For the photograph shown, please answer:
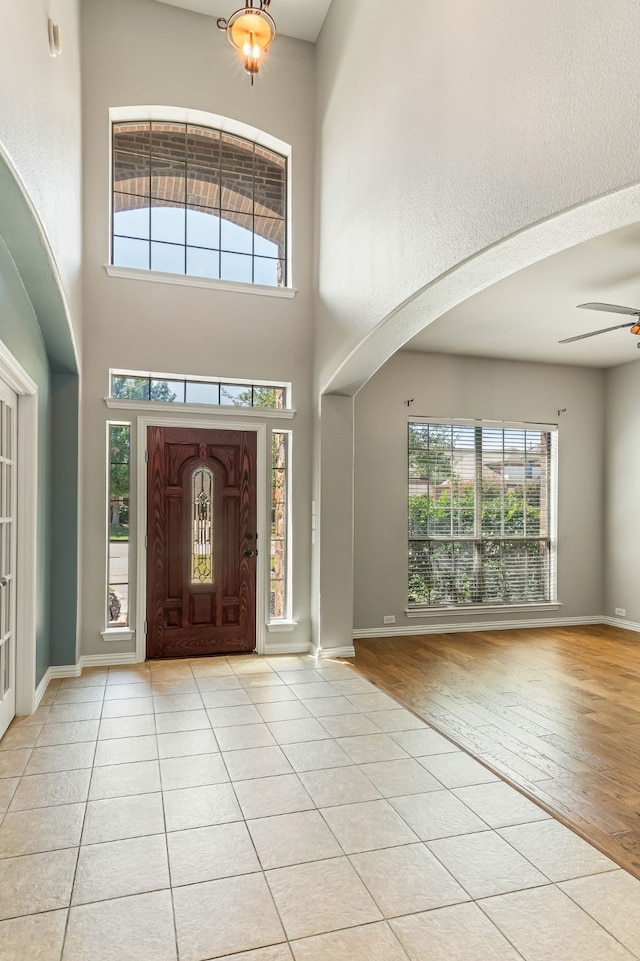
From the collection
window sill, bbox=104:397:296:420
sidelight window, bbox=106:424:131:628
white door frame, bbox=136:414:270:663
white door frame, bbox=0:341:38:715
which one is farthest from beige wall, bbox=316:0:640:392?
white door frame, bbox=0:341:38:715

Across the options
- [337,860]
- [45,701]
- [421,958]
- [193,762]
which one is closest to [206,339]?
[45,701]

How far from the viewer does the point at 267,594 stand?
552 cm

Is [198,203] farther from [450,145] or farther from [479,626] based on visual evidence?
[479,626]

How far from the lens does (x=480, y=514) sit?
22.4 feet

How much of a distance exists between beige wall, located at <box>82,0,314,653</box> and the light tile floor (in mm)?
1989

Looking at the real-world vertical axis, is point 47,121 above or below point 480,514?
above

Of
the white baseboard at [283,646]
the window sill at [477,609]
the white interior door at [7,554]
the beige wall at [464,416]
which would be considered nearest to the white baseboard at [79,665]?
the white interior door at [7,554]

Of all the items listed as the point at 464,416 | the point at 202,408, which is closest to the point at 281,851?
the point at 202,408

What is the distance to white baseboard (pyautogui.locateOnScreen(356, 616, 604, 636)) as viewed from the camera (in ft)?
20.6

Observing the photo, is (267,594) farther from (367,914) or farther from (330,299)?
(367,914)

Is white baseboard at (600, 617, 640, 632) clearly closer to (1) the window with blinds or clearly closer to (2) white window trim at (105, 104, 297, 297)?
(1) the window with blinds

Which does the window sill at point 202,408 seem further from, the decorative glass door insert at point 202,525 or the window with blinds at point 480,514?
the window with blinds at point 480,514

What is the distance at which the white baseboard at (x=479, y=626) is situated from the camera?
6277mm

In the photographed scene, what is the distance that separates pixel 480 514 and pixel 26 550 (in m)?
4.62
